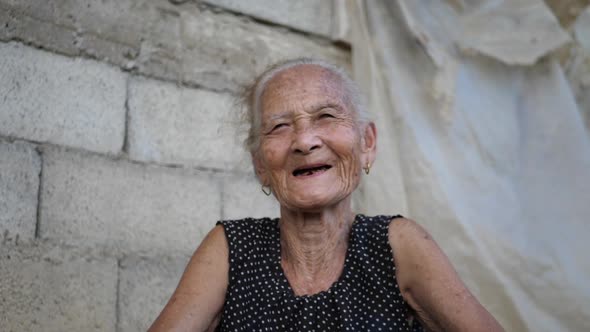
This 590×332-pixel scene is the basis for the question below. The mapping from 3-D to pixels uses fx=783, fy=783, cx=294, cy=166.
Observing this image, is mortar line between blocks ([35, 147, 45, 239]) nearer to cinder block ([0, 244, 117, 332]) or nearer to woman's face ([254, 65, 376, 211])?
cinder block ([0, 244, 117, 332])

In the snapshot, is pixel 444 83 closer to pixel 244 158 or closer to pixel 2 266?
pixel 244 158

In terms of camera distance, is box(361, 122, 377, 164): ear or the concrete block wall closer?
box(361, 122, 377, 164): ear

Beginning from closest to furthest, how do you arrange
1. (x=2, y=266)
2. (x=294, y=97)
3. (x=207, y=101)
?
(x=294, y=97) < (x=2, y=266) < (x=207, y=101)

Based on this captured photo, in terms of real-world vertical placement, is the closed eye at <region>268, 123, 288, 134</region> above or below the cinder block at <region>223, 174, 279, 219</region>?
above

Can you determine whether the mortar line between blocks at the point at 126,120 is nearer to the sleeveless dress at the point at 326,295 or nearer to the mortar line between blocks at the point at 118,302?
the mortar line between blocks at the point at 118,302

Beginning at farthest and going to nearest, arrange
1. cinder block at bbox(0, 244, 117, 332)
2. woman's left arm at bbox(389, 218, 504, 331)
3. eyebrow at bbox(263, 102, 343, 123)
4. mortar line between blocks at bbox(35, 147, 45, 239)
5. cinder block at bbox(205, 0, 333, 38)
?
cinder block at bbox(205, 0, 333, 38), mortar line between blocks at bbox(35, 147, 45, 239), cinder block at bbox(0, 244, 117, 332), eyebrow at bbox(263, 102, 343, 123), woman's left arm at bbox(389, 218, 504, 331)

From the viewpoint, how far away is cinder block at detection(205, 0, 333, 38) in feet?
11.1

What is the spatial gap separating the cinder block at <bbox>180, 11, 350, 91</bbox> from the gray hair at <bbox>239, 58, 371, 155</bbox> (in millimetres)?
795

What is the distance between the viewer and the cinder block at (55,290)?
2531 mm

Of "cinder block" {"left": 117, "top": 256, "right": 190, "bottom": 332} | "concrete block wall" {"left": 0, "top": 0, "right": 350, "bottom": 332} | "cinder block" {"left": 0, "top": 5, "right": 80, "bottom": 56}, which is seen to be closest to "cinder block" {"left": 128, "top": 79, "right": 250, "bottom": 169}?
"concrete block wall" {"left": 0, "top": 0, "right": 350, "bottom": 332}

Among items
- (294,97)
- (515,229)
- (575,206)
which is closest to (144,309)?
(294,97)

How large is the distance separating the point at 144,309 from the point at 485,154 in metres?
1.61

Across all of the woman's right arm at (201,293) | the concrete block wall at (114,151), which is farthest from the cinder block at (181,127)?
the woman's right arm at (201,293)

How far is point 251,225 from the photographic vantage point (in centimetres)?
239
